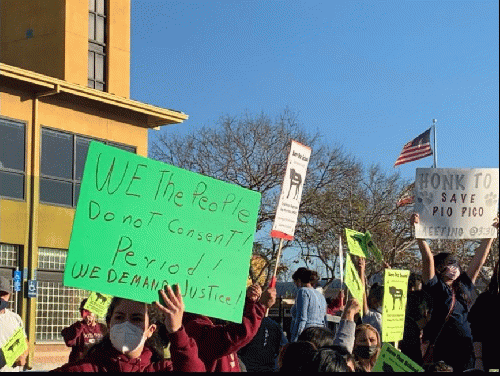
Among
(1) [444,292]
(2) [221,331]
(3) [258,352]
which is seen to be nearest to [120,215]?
(2) [221,331]

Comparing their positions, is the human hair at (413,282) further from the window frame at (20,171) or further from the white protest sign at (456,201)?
the window frame at (20,171)

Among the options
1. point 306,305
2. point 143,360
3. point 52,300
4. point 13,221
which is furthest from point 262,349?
point 52,300

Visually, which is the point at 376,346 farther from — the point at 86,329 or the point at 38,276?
A: the point at 38,276

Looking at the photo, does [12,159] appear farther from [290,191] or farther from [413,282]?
[413,282]

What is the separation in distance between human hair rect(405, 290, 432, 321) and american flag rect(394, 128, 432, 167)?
25389 mm

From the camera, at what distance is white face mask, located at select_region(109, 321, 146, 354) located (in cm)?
435

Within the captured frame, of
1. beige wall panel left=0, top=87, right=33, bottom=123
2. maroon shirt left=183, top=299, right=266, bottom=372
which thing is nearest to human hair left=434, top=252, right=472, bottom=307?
maroon shirt left=183, top=299, right=266, bottom=372

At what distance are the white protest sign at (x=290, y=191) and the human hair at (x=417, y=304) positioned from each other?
1.12 m

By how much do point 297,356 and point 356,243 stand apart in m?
3.42

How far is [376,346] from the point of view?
277 inches

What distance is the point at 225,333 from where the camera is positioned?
589 cm

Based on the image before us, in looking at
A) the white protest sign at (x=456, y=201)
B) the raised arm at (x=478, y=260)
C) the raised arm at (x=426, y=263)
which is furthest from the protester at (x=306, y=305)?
the raised arm at (x=426, y=263)

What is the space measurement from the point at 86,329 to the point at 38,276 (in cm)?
1807

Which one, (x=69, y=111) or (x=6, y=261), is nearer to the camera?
(x=6, y=261)
